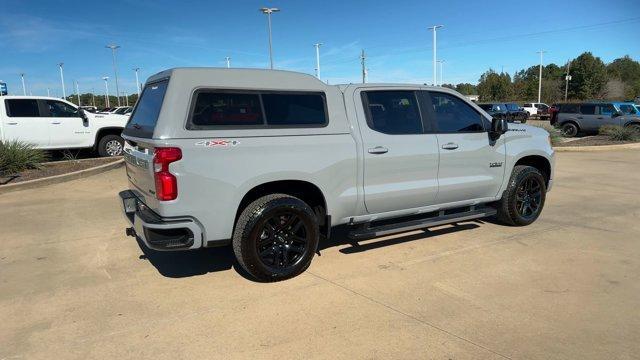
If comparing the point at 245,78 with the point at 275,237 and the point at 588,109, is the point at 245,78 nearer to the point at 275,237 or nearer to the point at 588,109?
the point at 275,237

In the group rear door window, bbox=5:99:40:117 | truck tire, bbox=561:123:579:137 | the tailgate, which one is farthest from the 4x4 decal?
truck tire, bbox=561:123:579:137

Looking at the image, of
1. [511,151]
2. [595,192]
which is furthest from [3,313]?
[595,192]

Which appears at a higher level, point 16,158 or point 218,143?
point 218,143

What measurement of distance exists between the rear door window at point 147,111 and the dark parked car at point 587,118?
19.5 m

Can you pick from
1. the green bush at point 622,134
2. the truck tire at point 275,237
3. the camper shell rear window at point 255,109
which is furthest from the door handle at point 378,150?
the green bush at point 622,134

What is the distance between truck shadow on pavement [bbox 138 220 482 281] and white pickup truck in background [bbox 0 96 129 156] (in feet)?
28.8

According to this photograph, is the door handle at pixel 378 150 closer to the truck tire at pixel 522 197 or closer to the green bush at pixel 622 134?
the truck tire at pixel 522 197

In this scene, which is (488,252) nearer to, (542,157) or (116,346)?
(542,157)

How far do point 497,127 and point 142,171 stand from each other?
3.88m

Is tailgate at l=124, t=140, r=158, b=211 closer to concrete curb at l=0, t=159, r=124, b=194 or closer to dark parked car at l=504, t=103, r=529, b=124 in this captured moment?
concrete curb at l=0, t=159, r=124, b=194

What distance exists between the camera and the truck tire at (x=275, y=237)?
411 cm

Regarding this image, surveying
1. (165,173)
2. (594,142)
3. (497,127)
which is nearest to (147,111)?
(165,173)

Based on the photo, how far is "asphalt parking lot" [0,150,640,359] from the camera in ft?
10.6

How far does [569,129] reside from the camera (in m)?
20.6
